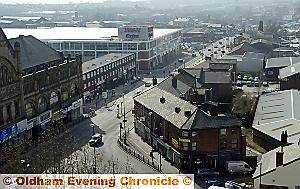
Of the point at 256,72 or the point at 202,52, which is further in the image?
the point at 202,52

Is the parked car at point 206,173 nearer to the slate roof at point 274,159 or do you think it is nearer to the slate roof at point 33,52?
the slate roof at point 274,159

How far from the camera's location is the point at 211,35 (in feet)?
402

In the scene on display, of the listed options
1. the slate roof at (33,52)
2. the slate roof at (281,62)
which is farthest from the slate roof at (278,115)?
the slate roof at (281,62)

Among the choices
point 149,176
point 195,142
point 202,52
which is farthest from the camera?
point 202,52

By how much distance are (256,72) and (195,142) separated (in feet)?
126

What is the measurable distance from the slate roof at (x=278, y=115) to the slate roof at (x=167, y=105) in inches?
241

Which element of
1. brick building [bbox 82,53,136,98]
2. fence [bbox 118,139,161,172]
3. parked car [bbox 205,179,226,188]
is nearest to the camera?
parked car [bbox 205,179,226,188]

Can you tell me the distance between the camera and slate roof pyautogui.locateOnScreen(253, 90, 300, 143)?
34.7 meters

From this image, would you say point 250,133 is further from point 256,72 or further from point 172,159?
point 256,72

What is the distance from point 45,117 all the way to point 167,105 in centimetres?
991

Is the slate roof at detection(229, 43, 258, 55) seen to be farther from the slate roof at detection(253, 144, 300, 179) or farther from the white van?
the slate roof at detection(253, 144, 300, 179)

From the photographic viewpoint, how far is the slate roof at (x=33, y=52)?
135 ft

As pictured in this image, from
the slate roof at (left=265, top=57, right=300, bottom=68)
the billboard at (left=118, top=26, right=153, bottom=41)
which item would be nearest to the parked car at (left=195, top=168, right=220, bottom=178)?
the slate roof at (left=265, top=57, right=300, bottom=68)

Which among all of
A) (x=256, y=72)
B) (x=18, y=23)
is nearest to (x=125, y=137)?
(x=256, y=72)
